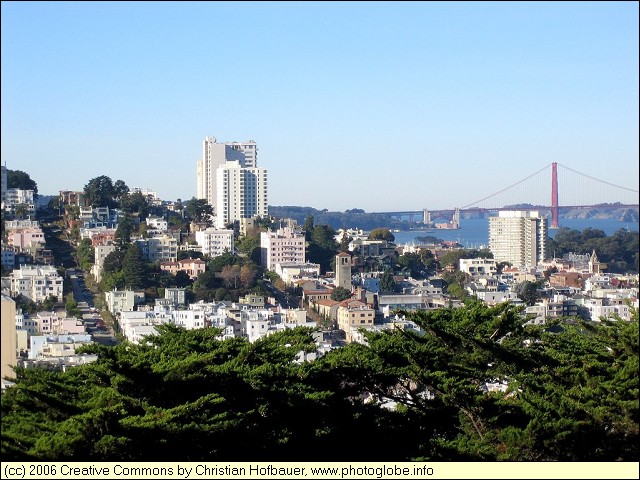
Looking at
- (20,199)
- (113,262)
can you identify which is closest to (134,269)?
(113,262)

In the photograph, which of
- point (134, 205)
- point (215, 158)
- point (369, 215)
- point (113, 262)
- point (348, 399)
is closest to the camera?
point (348, 399)

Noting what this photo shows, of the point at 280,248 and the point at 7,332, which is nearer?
the point at 7,332

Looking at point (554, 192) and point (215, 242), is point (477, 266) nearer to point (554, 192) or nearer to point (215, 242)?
point (554, 192)

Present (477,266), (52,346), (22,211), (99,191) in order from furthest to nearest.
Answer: (477,266) → (99,191) → (22,211) → (52,346)

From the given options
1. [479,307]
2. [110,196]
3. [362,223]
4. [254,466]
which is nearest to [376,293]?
[110,196]

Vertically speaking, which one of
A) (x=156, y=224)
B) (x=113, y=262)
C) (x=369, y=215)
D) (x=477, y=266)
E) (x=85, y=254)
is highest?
(x=369, y=215)

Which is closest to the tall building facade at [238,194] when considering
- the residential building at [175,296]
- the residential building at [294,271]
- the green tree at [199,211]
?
the green tree at [199,211]

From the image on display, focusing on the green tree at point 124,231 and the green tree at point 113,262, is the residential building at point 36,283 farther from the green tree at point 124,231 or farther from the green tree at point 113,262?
the green tree at point 124,231
